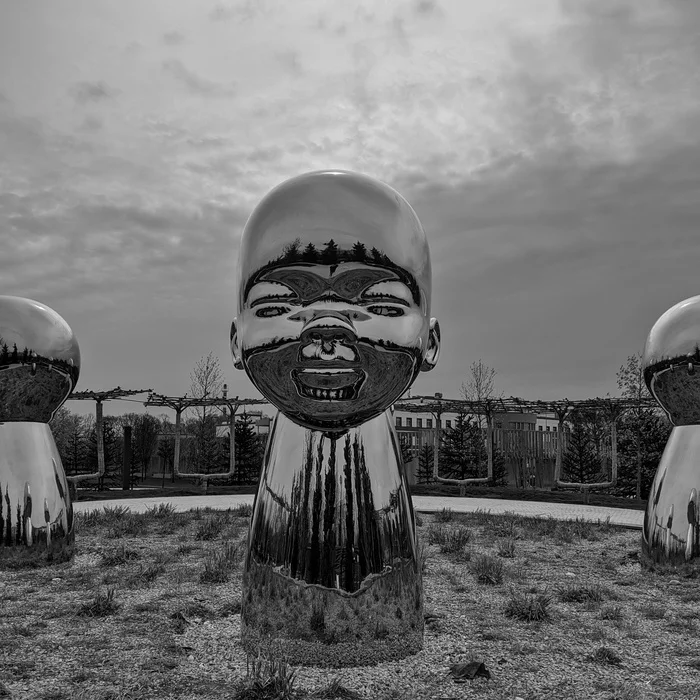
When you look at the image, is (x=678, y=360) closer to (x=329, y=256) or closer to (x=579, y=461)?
(x=329, y=256)

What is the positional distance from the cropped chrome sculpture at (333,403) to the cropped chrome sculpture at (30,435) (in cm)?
352

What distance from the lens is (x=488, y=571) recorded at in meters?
6.31

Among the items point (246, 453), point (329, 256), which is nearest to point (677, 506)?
point (329, 256)

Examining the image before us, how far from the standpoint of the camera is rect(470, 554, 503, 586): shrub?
20.2 ft

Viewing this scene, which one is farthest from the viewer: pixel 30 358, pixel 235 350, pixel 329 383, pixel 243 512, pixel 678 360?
pixel 243 512

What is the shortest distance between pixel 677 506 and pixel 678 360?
1.34 m

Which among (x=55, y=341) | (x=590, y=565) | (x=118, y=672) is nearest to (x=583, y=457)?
(x=590, y=565)

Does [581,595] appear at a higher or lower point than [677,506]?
lower

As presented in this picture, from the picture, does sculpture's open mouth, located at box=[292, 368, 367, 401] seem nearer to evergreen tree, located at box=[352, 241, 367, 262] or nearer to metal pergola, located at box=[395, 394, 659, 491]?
evergreen tree, located at box=[352, 241, 367, 262]

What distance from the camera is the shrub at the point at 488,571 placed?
617 centimetres

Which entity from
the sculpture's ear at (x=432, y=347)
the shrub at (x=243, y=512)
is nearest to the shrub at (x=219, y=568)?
the sculpture's ear at (x=432, y=347)

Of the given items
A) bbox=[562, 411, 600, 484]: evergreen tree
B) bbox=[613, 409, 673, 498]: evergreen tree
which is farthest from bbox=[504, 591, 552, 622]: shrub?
bbox=[562, 411, 600, 484]: evergreen tree

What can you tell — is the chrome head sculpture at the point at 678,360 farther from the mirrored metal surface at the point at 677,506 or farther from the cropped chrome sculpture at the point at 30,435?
the cropped chrome sculpture at the point at 30,435

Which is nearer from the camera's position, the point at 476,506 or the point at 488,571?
the point at 488,571
